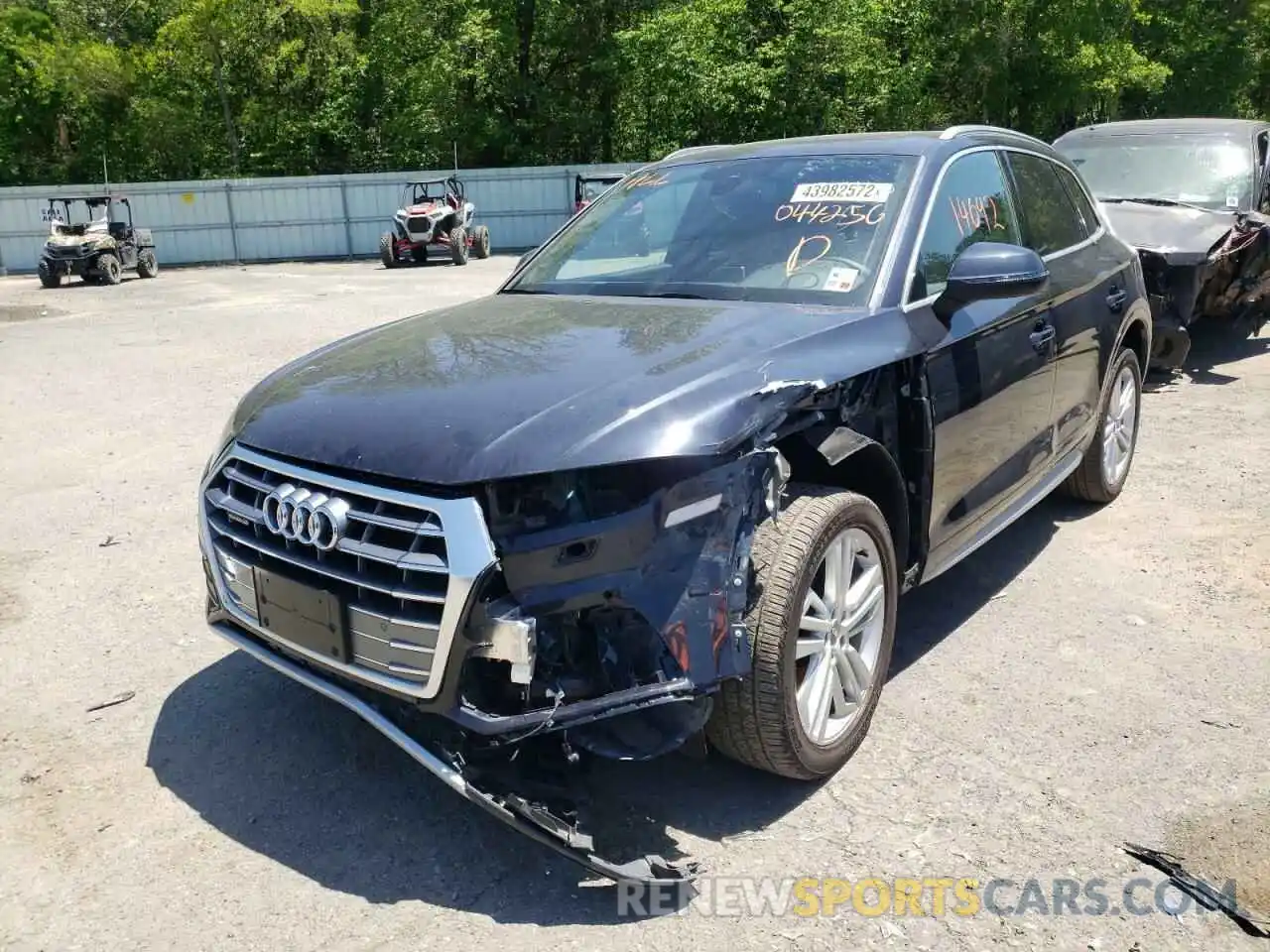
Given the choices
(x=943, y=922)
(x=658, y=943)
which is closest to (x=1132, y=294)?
(x=943, y=922)

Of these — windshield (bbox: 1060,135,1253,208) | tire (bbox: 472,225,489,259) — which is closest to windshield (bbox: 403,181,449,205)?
tire (bbox: 472,225,489,259)

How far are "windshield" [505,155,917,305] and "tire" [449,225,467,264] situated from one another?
18750 millimetres

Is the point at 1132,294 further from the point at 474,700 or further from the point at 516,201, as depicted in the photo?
the point at 516,201

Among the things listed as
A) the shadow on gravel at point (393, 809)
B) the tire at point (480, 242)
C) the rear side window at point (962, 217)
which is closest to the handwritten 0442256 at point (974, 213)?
the rear side window at point (962, 217)

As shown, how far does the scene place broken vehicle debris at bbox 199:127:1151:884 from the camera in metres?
2.54

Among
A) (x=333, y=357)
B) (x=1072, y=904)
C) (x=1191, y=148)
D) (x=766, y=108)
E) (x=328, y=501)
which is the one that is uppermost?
(x=766, y=108)

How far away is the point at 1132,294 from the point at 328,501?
14.2ft

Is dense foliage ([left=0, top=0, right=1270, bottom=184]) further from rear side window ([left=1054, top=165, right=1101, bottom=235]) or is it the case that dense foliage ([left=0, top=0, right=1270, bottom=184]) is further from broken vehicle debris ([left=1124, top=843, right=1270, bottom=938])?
broken vehicle debris ([left=1124, top=843, right=1270, bottom=938])

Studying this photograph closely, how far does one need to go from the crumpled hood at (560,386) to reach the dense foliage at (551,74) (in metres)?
25.4

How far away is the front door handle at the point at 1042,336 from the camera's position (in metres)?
4.11

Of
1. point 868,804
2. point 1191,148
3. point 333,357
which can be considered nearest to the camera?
point 868,804

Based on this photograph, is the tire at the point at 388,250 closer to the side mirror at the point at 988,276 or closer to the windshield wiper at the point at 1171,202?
the windshield wiper at the point at 1171,202

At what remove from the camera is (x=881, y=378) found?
128 inches

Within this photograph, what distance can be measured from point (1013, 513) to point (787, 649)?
71.7 inches
